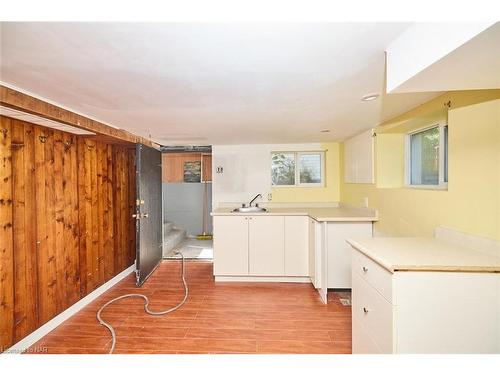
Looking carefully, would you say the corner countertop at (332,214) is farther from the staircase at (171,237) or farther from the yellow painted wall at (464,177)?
the staircase at (171,237)

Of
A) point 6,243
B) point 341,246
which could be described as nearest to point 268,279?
point 341,246

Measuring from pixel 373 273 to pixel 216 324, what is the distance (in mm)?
1525

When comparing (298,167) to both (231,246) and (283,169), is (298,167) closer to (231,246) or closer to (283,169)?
(283,169)

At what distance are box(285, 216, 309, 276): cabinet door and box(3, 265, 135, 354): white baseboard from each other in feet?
7.32

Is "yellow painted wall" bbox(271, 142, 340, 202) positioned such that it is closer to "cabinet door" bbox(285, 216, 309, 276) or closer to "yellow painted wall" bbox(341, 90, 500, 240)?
"cabinet door" bbox(285, 216, 309, 276)

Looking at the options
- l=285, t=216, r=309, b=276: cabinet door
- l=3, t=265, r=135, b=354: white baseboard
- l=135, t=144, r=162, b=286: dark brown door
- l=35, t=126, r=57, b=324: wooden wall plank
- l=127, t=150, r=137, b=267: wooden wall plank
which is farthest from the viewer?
l=127, t=150, r=137, b=267: wooden wall plank

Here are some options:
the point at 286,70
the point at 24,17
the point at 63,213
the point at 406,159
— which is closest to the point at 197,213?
the point at 63,213

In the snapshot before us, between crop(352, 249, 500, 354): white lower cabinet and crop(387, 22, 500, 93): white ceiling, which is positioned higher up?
crop(387, 22, 500, 93): white ceiling

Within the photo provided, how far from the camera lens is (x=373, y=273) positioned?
4.25 feet

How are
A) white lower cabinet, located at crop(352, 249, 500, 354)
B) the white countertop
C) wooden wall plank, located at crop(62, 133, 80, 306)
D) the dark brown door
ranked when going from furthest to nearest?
the dark brown door < the white countertop < wooden wall plank, located at crop(62, 133, 80, 306) < white lower cabinet, located at crop(352, 249, 500, 354)

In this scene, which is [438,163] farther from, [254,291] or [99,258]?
[99,258]

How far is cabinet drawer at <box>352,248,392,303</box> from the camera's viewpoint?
45.7 inches

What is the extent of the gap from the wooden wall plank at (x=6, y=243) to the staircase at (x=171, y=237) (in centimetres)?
249

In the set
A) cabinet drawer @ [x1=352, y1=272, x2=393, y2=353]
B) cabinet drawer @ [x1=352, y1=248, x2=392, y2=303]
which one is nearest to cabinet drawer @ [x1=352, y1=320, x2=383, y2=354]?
cabinet drawer @ [x1=352, y1=272, x2=393, y2=353]
